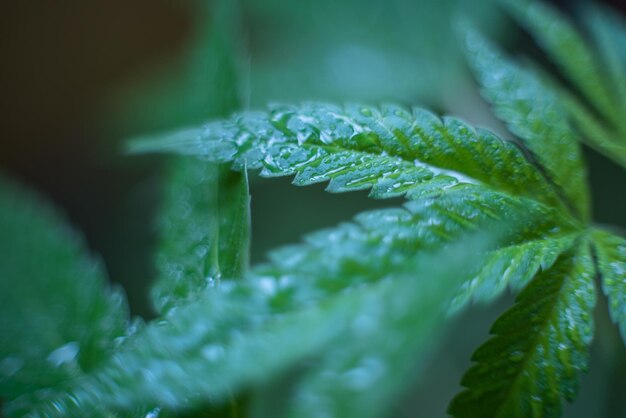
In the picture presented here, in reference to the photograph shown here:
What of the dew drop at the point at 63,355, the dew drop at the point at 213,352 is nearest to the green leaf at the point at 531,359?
the dew drop at the point at 213,352

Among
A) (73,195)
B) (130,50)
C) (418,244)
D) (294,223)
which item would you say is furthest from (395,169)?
(130,50)

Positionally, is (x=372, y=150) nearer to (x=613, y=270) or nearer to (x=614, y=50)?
(x=613, y=270)

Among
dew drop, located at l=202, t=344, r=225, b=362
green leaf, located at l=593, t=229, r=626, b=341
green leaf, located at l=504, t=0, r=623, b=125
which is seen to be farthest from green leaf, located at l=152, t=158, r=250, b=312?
green leaf, located at l=504, t=0, r=623, b=125

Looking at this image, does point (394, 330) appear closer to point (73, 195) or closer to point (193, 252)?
point (193, 252)

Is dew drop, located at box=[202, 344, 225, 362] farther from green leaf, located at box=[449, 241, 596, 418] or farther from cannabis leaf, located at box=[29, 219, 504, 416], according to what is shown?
green leaf, located at box=[449, 241, 596, 418]

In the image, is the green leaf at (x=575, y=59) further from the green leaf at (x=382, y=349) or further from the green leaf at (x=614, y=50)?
the green leaf at (x=382, y=349)

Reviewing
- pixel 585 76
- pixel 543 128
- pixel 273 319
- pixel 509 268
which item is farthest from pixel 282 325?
pixel 585 76
